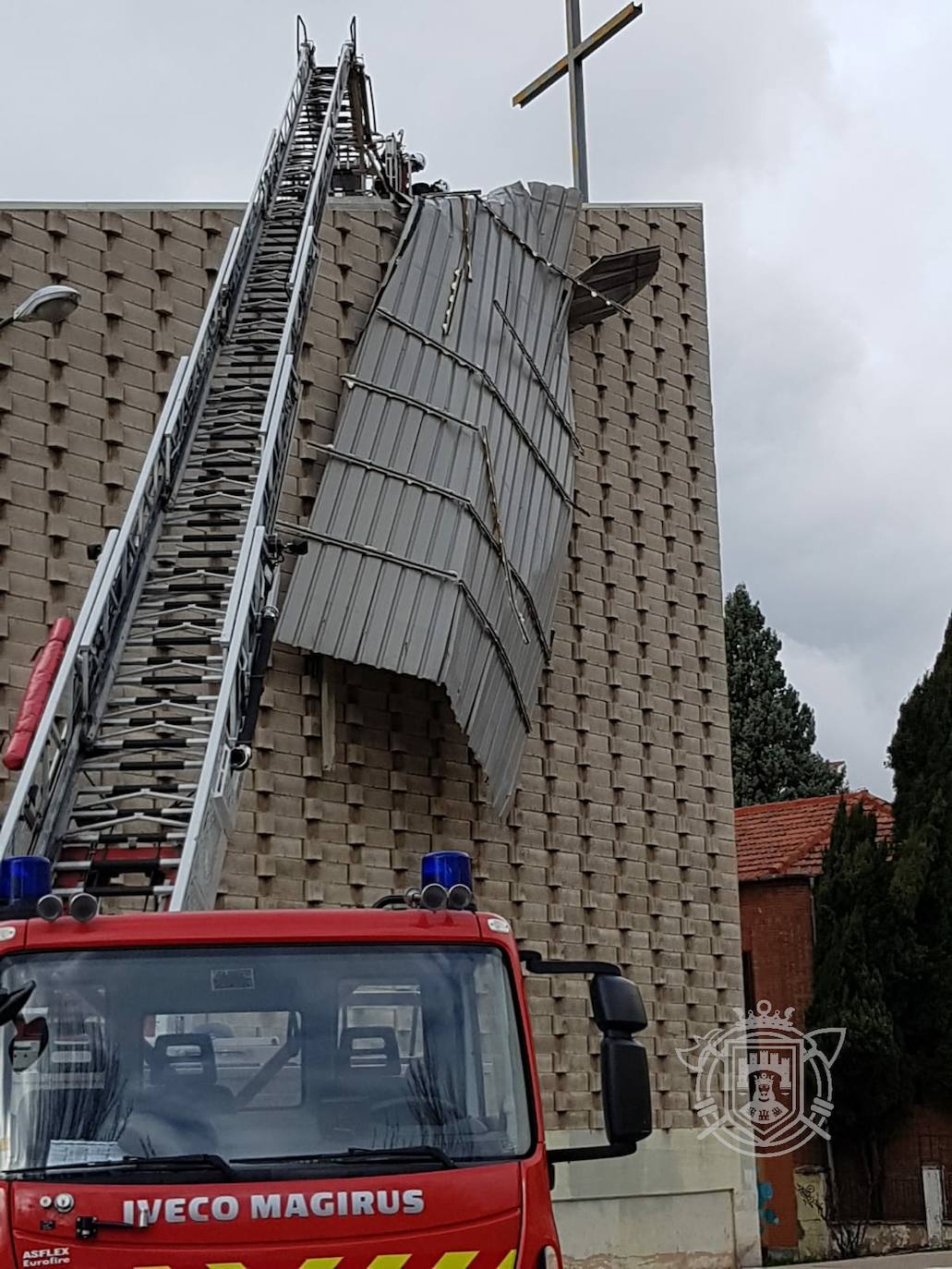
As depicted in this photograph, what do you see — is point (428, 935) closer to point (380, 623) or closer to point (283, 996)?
point (283, 996)

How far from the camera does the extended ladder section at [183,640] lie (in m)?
8.69

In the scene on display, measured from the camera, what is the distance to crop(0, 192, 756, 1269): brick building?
1528cm

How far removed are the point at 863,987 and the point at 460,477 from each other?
10.2 m

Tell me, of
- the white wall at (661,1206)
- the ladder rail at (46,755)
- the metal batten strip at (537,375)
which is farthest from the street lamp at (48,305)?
the white wall at (661,1206)

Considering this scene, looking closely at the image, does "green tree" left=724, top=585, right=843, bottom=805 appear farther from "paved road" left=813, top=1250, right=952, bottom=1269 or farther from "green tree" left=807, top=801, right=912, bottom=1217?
"paved road" left=813, top=1250, right=952, bottom=1269

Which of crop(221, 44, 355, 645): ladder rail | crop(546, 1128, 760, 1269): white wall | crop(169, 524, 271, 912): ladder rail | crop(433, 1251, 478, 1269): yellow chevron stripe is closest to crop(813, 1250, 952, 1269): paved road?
crop(546, 1128, 760, 1269): white wall

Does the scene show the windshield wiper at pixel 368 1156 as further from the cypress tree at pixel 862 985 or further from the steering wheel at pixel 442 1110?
the cypress tree at pixel 862 985

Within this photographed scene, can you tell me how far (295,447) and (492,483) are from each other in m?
1.88

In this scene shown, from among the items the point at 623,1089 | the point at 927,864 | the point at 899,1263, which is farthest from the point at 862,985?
the point at 623,1089

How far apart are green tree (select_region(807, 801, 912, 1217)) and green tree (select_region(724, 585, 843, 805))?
2434cm

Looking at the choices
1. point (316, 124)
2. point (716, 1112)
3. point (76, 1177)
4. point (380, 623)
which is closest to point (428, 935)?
point (76, 1177)

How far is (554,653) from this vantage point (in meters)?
19.1

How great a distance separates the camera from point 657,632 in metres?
20.5

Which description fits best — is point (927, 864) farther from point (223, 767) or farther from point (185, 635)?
point (223, 767)
